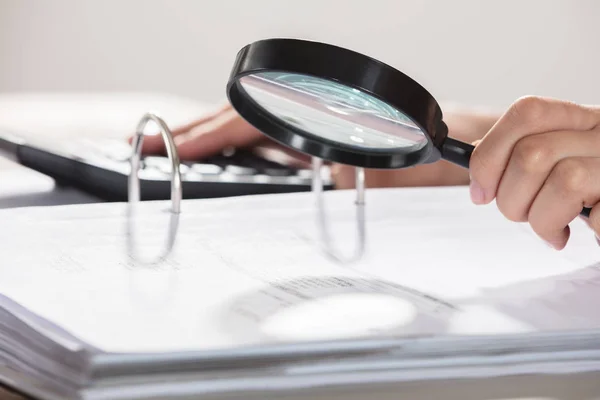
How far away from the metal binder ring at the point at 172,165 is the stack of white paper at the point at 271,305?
22 millimetres

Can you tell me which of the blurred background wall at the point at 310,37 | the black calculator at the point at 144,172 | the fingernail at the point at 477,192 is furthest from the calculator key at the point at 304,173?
the blurred background wall at the point at 310,37

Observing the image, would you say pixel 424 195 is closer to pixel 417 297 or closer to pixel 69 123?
pixel 417 297

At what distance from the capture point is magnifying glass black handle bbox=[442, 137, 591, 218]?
534mm

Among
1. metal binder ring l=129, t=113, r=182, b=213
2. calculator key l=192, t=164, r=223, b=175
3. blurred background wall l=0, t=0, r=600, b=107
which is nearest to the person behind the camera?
metal binder ring l=129, t=113, r=182, b=213

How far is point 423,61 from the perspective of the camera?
129 inches

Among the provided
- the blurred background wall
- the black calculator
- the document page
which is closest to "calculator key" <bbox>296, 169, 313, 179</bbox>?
the black calculator

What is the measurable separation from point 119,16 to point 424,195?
2.72 metres

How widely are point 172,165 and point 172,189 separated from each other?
0.06ft

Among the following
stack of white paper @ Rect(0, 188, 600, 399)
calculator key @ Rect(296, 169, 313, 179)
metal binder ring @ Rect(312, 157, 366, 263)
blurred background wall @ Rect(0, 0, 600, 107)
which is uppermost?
stack of white paper @ Rect(0, 188, 600, 399)

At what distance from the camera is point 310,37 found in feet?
10.6

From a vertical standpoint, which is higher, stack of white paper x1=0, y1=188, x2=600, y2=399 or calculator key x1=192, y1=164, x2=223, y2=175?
stack of white paper x1=0, y1=188, x2=600, y2=399

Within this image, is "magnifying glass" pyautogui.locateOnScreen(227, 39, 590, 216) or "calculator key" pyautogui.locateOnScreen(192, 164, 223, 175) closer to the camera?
"magnifying glass" pyautogui.locateOnScreen(227, 39, 590, 216)

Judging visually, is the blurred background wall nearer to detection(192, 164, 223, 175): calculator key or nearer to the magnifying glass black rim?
detection(192, 164, 223, 175): calculator key

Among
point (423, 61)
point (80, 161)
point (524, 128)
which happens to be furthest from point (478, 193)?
point (423, 61)
